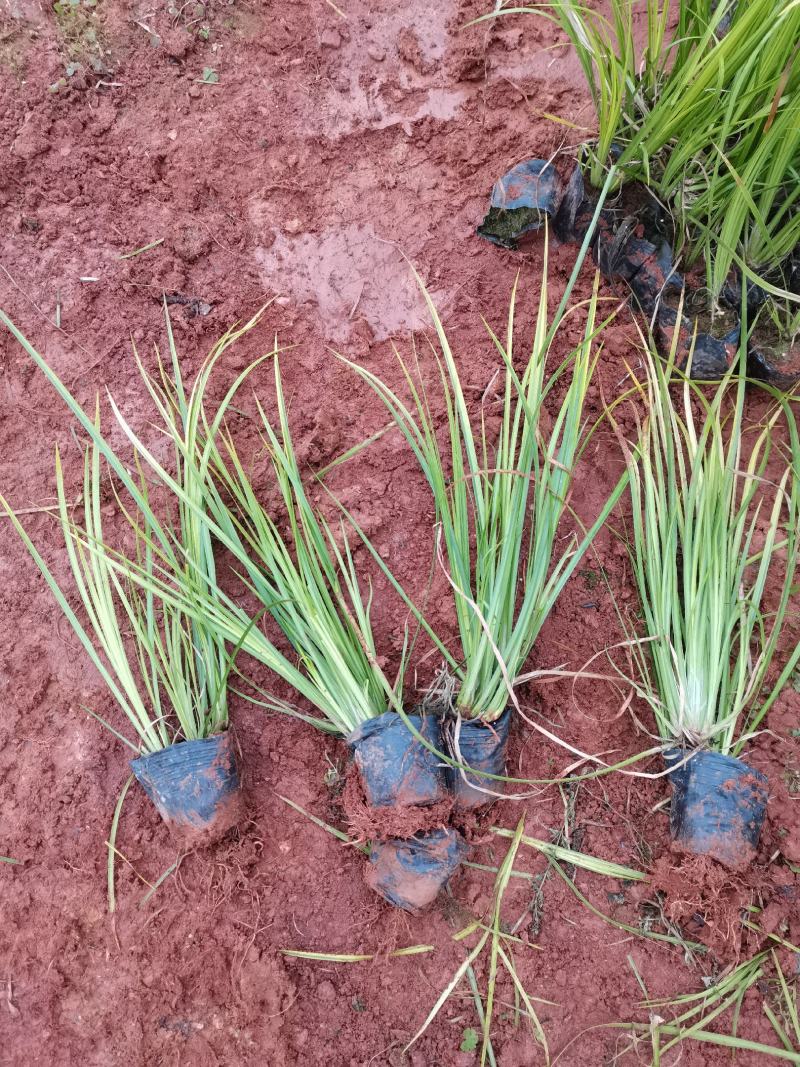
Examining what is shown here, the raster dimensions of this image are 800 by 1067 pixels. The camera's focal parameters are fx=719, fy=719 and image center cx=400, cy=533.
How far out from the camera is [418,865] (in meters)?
1.57

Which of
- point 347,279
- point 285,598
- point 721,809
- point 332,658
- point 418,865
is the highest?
point 347,279

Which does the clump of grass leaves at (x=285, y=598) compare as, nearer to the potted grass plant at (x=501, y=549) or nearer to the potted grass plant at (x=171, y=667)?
the potted grass plant at (x=171, y=667)

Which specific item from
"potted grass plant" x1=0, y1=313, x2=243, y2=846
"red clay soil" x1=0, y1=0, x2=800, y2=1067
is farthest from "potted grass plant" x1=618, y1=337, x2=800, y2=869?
"potted grass plant" x1=0, y1=313, x2=243, y2=846

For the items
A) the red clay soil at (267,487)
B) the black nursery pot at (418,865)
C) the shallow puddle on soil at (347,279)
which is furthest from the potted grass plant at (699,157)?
the black nursery pot at (418,865)

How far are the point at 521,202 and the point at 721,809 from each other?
5.23 feet

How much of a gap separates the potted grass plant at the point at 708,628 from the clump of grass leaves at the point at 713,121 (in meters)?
0.40

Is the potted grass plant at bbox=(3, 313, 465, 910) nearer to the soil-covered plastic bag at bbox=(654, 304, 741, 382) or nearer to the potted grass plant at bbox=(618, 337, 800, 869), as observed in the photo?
the potted grass plant at bbox=(618, 337, 800, 869)

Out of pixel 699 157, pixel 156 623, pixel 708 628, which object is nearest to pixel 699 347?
pixel 699 157

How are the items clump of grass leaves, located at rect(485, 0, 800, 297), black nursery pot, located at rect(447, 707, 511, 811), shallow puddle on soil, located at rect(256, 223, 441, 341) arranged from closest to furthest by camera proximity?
clump of grass leaves, located at rect(485, 0, 800, 297) → black nursery pot, located at rect(447, 707, 511, 811) → shallow puddle on soil, located at rect(256, 223, 441, 341)

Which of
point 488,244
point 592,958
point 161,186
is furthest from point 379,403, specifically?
point 592,958

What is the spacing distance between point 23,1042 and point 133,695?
77 centimetres

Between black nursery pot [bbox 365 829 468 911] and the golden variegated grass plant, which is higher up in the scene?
the golden variegated grass plant

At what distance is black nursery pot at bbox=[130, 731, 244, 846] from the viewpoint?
1.62 m

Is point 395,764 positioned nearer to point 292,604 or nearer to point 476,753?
point 476,753
